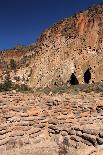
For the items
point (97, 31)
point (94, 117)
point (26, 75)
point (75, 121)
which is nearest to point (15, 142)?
point (75, 121)

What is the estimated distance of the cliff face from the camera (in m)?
32.9

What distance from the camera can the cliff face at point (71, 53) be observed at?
3291 centimetres

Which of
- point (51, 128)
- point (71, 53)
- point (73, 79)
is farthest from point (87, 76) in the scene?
point (51, 128)

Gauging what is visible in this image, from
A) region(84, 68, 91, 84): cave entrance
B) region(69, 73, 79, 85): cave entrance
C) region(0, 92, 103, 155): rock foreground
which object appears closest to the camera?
region(0, 92, 103, 155): rock foreground

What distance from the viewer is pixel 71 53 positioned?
114ft

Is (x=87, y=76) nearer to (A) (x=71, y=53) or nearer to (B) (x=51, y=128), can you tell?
(A) (x=71, y=53)

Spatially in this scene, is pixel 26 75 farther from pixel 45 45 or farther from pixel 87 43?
pixel 87 43

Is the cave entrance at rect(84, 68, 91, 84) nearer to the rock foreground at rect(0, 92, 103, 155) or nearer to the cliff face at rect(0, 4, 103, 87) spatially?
the cliff face at rect(0, 4, 103, 87)

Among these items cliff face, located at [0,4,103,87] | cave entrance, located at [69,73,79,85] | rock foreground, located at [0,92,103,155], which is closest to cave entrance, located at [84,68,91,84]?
cliff face, located at [0,4,103,87]

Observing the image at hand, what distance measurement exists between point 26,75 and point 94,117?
26.0m

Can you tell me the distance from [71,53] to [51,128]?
22.4 metres

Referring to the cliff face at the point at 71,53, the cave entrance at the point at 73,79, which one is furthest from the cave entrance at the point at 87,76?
the cave entrance at the point at 73,79

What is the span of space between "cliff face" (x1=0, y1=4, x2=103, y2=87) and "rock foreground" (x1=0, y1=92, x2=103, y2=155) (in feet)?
58.5

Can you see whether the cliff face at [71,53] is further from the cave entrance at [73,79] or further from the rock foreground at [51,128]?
the rock foreground at [51,128]
